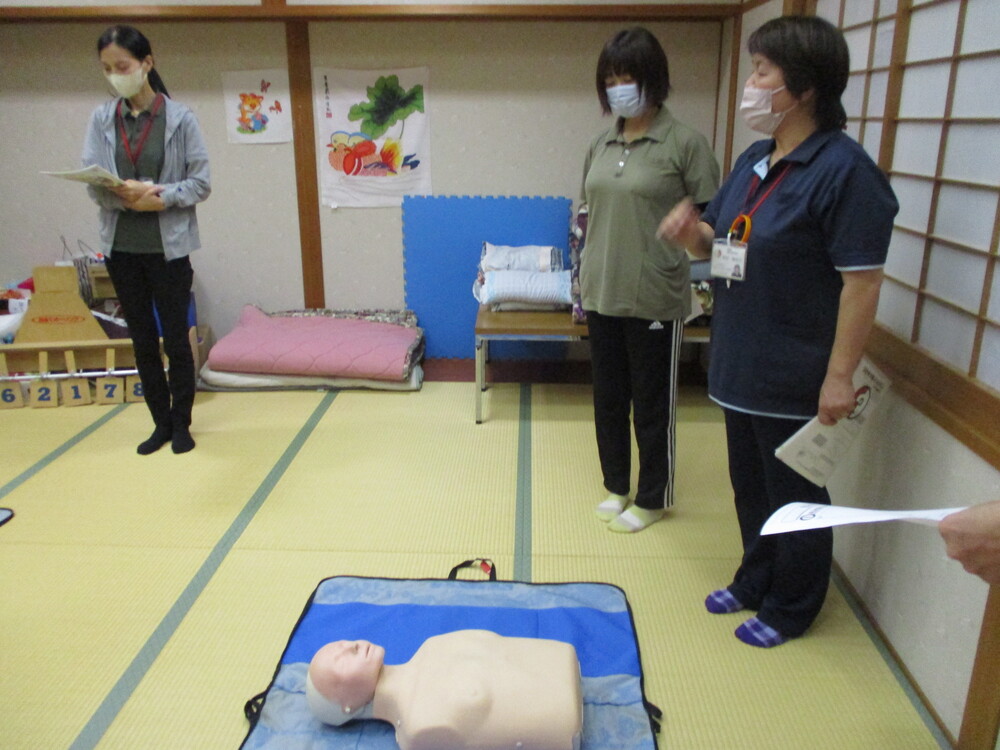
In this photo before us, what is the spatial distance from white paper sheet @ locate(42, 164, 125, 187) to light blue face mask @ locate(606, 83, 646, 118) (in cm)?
156

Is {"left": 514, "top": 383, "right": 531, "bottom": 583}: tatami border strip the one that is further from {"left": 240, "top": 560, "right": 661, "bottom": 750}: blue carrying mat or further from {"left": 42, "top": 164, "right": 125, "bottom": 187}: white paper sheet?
{"left": 42, "top": 164, "right": 125, "bottom": 187}: white paper sheet

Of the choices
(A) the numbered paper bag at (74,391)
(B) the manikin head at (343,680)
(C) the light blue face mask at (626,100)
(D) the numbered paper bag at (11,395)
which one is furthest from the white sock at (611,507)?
(D) the numbered paper bag at (11,395)

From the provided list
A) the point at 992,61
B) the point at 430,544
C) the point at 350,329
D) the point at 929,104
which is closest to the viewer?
the point at 992,61

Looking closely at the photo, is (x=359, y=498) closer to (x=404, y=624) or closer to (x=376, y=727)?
(x=404, y=624)

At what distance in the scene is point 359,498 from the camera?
2.52 metres

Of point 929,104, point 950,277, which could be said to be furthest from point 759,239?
point 929,104

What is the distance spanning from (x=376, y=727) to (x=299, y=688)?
0.21 meters

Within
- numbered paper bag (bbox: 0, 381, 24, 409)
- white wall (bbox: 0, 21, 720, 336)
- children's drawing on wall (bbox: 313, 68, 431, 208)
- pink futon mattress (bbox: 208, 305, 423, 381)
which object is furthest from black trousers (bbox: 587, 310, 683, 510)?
numbered paper bag (bbox: 0, 381, 24, 409)

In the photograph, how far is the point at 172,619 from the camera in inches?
74.9

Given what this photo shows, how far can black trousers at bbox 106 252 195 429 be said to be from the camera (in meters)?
2.68

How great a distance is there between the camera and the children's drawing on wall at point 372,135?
370cm

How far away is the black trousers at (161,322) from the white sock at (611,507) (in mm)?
1582

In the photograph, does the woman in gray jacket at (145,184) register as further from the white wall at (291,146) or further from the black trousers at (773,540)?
the black trousers at (773,540)

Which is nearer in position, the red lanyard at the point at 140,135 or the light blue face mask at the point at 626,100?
the light blue face mask at the point at 626,100
